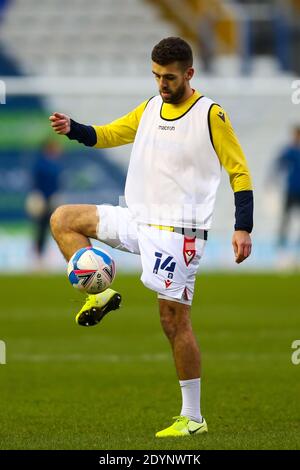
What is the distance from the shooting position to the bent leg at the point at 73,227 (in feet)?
24.9

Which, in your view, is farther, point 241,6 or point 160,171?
point 241,6

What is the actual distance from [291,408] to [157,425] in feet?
3.82

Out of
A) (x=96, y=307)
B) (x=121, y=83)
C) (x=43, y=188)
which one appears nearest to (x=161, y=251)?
(x=96, y=307)

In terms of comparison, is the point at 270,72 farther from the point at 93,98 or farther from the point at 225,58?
the point at 93,98

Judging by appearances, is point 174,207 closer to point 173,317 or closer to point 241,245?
point 241,245

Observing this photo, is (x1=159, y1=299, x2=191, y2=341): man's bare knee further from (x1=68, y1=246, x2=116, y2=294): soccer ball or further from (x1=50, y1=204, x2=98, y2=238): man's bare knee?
(x1=50, y1=204, x2=98, y2=238): man's bare knee

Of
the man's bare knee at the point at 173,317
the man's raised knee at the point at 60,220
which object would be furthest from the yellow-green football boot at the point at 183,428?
the man's raised knee at the point at 60,220

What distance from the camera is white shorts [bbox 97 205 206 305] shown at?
24.6ft

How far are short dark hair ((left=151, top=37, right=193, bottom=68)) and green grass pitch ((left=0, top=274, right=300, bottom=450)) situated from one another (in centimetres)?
159

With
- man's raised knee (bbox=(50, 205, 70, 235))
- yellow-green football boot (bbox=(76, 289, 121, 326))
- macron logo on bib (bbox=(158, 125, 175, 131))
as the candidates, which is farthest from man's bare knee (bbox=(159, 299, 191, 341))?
macron logo on bib (bbox=(158, 125, 175, 131))

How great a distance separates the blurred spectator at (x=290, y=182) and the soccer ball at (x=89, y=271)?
15648 millimetres

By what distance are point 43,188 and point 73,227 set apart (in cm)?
1573

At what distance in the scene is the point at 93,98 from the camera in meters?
24.7
